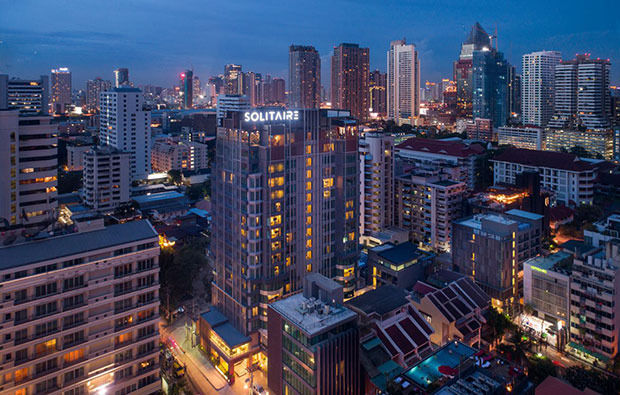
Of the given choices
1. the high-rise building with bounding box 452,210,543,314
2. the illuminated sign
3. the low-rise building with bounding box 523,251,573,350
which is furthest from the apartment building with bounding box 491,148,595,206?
the illuminated sign

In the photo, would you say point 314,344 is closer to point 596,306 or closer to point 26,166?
point 596,306

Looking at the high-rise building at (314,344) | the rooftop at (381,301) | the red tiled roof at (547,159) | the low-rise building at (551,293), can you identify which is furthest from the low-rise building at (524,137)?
the high-rise building at (314,344)

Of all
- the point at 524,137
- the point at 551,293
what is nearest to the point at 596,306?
the point at 551,293

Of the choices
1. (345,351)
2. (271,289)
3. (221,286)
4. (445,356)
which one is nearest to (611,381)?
(445,356)

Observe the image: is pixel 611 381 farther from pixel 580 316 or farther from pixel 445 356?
pixel 445 356

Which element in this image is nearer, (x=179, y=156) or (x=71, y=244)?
(x=71, y=244)

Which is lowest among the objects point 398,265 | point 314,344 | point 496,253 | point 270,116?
point 314,344

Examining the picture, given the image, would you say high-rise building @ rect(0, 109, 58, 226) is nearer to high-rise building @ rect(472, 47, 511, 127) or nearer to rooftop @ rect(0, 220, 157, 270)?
rooftop @ rect(0, 220, 157, 270)
